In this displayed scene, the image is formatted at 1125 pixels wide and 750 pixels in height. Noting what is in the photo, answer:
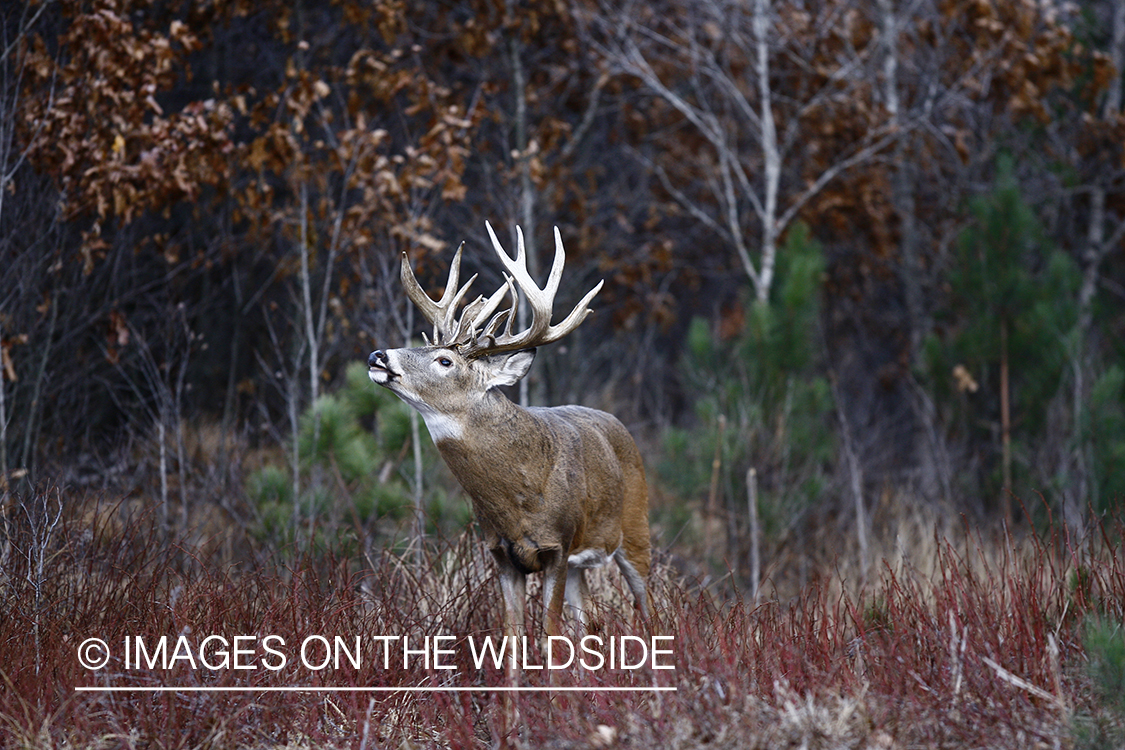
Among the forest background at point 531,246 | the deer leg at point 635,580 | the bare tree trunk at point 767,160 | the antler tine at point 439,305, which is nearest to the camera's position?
the antler tine at point 439,305

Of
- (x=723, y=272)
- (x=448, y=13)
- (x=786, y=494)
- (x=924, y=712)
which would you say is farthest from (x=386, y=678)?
(x=723, y=272)

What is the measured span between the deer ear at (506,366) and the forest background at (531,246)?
1913 mm

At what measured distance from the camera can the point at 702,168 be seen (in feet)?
39.8

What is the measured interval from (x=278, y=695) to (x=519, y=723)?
0.96 meters

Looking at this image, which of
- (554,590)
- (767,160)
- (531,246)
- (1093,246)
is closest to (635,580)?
(554,590)

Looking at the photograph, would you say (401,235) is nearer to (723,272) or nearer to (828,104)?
(828,104)

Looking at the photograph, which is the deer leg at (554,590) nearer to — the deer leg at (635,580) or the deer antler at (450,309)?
the deer leg at (635,580)

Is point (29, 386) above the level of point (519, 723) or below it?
above

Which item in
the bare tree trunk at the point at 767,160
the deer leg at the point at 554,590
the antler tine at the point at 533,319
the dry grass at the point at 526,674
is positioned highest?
the bare tree trunk at the point at 767,160

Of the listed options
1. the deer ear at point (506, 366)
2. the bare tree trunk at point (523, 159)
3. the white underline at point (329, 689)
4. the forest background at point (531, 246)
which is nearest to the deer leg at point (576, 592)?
the white underline at point (329, 689)

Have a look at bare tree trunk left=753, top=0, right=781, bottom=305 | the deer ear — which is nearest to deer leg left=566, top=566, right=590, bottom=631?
the deer ear

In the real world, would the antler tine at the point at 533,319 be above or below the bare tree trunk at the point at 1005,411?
above

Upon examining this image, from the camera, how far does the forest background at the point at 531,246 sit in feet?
23.7

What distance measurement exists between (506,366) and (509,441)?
33 cm
